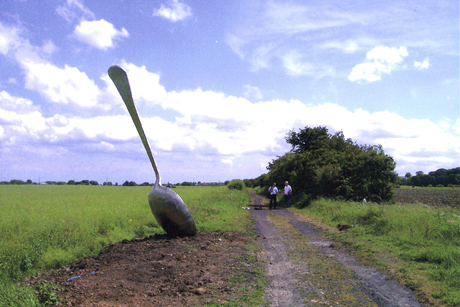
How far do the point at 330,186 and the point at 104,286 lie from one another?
50.9 feet

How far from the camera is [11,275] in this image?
6.21m

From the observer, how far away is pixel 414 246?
6469 mm

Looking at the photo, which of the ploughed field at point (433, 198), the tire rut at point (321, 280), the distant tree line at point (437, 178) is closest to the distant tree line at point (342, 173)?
the ploughed field at point (433, 198)

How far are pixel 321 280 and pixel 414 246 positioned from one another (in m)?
2.66

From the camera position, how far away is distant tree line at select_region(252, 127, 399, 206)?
53.6 feet

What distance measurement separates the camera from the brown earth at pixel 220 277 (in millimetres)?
4184

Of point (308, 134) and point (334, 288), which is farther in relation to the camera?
point (308, 134)

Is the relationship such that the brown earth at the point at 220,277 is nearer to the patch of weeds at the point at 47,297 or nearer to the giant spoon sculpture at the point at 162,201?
the patch of weeds at the point at 47,297

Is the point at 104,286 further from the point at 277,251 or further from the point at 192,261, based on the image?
the point at 277,251

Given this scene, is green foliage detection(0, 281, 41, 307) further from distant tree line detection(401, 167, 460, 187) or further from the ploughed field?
distant tree line detection(401, 167, 460, 187)

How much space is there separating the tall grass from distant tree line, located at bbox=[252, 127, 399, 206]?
6.23 meters

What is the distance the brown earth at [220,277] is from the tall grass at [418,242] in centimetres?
45

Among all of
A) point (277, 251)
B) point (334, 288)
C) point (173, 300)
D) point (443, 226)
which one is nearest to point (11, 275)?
point (173, 300)

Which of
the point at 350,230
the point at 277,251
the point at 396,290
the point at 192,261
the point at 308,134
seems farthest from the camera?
the point at 308,134
